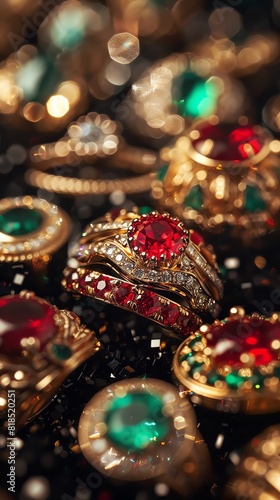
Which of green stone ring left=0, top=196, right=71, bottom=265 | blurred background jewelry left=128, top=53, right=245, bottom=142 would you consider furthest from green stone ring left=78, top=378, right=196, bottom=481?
blurred background jewelry left=128, top=53, right=245, bottom=142

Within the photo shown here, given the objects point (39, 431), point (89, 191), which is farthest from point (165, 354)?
point (89, 191)

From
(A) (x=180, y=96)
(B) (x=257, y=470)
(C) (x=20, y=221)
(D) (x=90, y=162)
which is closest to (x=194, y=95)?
(A) (x=180, y=96)

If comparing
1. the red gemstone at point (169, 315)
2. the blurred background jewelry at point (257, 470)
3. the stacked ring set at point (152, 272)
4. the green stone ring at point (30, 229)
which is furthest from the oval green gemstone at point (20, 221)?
the blurred background jewelry at point (257, 470)

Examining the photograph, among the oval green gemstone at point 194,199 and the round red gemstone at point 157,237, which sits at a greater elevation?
the round red gemstone at point 157,237

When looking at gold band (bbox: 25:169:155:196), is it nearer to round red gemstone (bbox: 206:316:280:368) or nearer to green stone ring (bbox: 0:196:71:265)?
green stone ring (bbox: 0:196:71:265)

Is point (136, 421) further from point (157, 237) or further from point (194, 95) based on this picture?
point (194, 95)

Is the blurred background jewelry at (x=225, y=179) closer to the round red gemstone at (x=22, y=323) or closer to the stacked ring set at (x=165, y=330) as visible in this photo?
the stacked ring set at (x=165, y=330)
